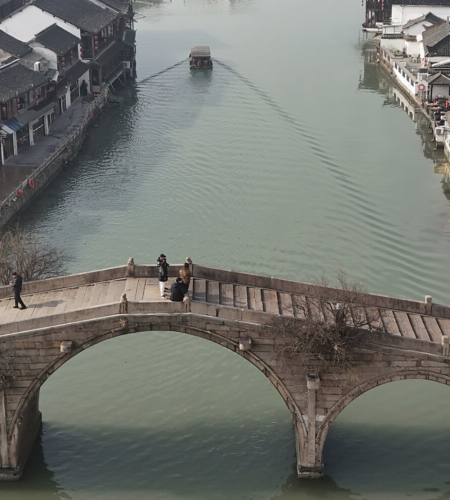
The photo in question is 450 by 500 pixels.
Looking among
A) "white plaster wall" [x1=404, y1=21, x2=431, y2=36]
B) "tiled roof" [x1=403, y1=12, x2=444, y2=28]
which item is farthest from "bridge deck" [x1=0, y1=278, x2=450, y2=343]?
"tiled roof" [x1=403, y1=12, x2=444, y2=28]

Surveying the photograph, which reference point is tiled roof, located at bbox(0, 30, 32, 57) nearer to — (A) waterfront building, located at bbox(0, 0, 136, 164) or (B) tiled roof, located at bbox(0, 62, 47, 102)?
(A) waterfront building, located at bbox(0, 0, 136, 164)

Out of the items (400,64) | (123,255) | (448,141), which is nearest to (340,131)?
(448,141)

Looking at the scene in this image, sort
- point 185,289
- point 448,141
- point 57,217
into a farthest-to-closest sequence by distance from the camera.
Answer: point 448,141 → point 57,217 → point 185,289

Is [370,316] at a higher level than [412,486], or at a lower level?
higher

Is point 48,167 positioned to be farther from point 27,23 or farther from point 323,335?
point 323,335

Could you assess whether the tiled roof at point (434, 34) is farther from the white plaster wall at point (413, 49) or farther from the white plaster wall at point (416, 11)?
the white plaster wall at point (416, 11)

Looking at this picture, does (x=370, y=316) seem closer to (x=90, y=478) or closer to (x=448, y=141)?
(x=90, y=478)
